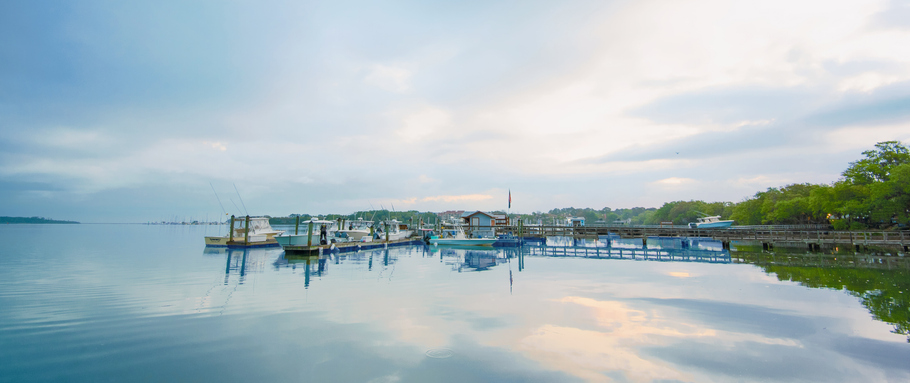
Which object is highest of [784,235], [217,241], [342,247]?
[784,235]

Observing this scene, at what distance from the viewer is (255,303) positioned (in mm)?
14281

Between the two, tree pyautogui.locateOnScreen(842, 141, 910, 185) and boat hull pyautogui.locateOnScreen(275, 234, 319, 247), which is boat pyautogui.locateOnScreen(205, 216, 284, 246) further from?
tree pyautogui.locateOnScreen(842, 141, 910, 185)

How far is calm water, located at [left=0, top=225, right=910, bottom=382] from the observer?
7.78 m

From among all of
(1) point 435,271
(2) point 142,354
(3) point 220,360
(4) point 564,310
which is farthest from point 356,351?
(1) point 435,271

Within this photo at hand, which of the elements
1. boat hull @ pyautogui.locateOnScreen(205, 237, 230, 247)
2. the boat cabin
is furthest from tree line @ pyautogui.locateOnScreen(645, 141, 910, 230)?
boat hull @ pyautogui.locateOnScreen(205, 237, 230, 247)

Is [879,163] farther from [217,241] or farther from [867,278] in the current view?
[217,241]

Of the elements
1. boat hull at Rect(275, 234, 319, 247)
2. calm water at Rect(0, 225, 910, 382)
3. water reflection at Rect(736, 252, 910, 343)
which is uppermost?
boat hull at Rect(275, 234, 319, 247)

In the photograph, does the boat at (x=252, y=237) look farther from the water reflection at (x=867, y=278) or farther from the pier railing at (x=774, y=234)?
the water reflection at (x=867, y=278)

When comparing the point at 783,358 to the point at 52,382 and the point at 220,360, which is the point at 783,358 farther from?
the point at 52,382

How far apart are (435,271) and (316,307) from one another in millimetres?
A: 11299

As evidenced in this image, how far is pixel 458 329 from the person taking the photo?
1061 centimetres

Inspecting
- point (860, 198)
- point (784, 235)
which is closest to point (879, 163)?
point (860, 198)

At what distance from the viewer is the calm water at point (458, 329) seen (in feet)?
25.5

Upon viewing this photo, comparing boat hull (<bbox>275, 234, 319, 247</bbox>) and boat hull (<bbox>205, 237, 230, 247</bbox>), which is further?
boat hull (<bbox>205, 237, 230, 247</bbox>)
